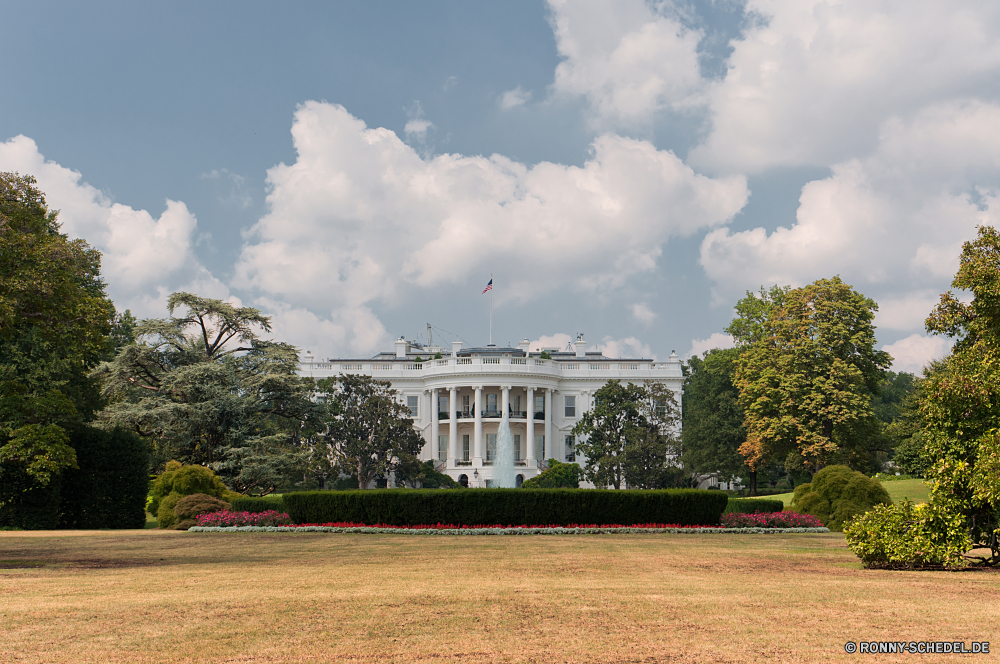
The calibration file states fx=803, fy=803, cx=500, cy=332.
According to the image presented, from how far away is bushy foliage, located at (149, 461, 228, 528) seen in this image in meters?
29.4

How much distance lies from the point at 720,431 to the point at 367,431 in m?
24.6

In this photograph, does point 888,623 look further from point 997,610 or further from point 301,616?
point 301,616

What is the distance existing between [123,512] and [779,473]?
5412cm

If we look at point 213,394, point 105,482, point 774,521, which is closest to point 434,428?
point 213,394

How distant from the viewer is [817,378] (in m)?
40.8

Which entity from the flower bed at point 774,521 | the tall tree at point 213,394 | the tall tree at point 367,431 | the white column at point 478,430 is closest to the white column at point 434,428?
the white column at point 478,430

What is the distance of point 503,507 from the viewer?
2414cm

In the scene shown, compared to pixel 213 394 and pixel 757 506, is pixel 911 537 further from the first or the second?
pixel 213 394

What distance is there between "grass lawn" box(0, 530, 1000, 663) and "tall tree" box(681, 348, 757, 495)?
41934 millimetres

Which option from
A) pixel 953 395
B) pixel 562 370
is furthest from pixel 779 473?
pixel 953 395

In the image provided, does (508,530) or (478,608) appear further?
(508,530)

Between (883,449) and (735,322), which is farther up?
(735,322)

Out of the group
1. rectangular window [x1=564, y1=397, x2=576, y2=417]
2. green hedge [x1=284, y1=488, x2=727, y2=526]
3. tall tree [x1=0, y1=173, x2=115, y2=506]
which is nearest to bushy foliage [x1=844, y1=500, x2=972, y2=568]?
green hedge [x1=284, y1=488, x2=727, y2=526]

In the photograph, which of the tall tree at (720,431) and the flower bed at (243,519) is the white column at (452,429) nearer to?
the tall tree at (720,431)
